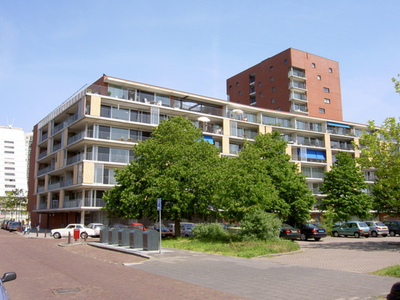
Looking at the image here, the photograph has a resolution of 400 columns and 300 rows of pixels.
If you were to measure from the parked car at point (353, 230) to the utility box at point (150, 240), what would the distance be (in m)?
22.6

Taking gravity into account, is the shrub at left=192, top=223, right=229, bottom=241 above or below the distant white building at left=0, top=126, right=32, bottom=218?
below

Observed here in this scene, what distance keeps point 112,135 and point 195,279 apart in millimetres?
35039

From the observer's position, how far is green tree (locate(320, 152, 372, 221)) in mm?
44656

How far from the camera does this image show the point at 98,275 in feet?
39.4

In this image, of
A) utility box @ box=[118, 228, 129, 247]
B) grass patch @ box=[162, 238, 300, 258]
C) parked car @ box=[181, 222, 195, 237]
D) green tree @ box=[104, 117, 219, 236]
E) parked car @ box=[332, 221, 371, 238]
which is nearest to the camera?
grass patch @ box=[162, 238, 300, 258]

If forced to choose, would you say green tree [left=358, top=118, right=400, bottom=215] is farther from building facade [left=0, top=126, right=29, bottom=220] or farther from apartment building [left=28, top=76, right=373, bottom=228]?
building facade [left=0, top=126, right=29, bottom=220]

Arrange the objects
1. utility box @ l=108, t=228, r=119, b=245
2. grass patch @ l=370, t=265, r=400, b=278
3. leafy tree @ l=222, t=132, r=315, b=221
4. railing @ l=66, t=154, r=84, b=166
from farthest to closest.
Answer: railing @ l=66, t=154, r=84, b=166, leafy tree @ l=222, t=132, r=315, b=221, utility box @ l=108, t=228, r=119, b=245, grass patch @ l=370, t=265, r=400, b=278

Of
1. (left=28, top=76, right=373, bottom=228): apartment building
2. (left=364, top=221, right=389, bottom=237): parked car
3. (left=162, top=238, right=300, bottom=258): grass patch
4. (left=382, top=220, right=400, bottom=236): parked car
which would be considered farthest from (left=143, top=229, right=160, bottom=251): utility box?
(left=382, top=220, right=400, bottom=236): parked car

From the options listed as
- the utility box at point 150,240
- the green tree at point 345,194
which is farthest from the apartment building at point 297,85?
the utility box at point 150,240

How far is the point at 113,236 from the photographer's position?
77.8 feet

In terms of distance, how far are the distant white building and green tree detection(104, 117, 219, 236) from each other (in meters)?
144

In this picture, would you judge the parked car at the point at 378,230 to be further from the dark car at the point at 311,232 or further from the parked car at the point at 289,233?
the parked car at the point at 289,233

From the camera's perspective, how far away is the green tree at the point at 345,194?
44.7 m

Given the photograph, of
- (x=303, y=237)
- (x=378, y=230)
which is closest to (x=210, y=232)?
(x=303, y=237)
